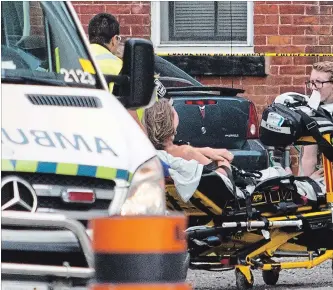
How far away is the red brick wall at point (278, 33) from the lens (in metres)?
16.3

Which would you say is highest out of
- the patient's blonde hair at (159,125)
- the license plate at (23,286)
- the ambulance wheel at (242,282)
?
the license plate at (23,286)

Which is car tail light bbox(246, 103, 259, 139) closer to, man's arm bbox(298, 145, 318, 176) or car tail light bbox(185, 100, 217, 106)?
car tail light bbox(185, 100, 217, 106)

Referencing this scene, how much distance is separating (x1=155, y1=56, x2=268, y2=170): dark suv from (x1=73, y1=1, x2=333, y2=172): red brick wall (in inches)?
127

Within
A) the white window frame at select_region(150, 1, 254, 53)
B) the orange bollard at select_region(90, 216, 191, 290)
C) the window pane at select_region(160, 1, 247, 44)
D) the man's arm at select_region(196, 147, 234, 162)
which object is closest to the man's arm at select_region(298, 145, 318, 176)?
the man's arm at select_region(196, 147, 234, 162)

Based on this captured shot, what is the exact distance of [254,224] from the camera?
31.3ft

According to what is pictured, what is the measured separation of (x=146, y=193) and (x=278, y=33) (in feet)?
35.4

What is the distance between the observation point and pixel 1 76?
6230mm

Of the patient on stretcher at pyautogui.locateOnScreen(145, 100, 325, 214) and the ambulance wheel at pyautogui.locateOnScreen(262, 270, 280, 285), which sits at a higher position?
the patient on stretcher at pyautogui.locateOnScreen(145, 100, 325, 214)

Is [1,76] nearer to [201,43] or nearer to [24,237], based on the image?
[24,237]

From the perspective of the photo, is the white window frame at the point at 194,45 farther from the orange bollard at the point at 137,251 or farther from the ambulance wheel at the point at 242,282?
the orange bollard at the point at 137,251

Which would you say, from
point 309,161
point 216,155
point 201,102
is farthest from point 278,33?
point 216,155

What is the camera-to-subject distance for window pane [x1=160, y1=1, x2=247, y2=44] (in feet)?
54.6

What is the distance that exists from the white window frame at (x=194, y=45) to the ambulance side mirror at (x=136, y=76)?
9.43 meters

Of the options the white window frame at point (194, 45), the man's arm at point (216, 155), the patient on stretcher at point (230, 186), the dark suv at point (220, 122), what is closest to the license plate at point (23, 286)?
the patient on stretcher at point (230, 186)
